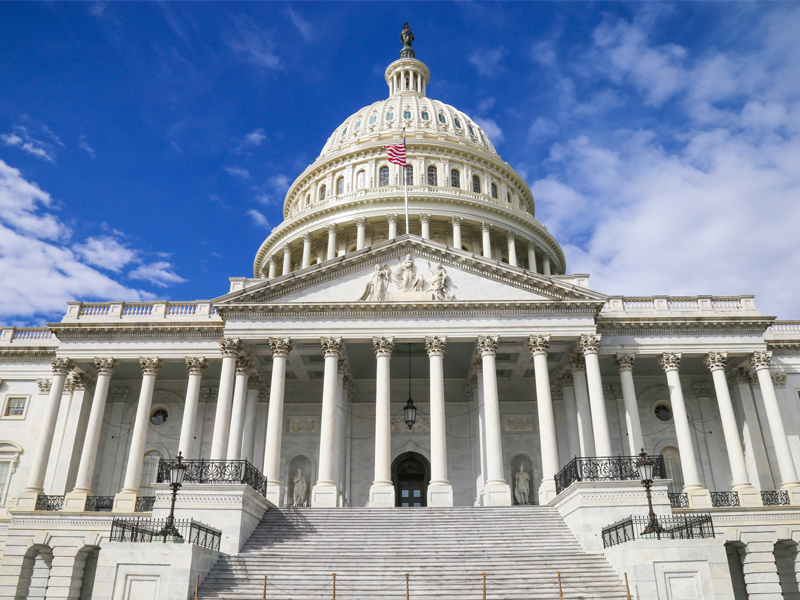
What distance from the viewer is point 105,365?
36250 millimetres

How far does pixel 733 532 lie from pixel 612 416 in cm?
1000

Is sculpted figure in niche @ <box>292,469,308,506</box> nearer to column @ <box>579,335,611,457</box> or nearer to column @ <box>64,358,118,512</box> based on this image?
column @ <box>64,358,118,512</box>

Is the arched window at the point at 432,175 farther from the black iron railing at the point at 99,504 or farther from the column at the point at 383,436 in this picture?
the black iron railing at the point at 99,504

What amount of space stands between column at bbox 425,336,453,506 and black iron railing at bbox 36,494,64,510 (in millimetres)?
19072

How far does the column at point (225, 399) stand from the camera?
31.8 meters

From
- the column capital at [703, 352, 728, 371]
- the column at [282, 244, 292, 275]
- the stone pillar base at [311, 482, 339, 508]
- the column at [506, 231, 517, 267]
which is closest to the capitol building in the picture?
the stone pillar base at [311, 482, 339, 508]

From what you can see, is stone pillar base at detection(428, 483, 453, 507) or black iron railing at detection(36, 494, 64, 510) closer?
stone pillar base at detection(428, 483, 453, 507)

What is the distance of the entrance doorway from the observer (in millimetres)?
41344

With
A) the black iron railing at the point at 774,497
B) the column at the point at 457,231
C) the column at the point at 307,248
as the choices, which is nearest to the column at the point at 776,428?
the black iron railing at the point at 774,497

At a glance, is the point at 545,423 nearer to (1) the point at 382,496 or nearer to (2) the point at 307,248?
(1) the point at 382,496

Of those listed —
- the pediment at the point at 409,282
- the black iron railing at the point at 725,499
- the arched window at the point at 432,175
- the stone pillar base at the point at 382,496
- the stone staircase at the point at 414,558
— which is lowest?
the stone staircase at the point at 414,558

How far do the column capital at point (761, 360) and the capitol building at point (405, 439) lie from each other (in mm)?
142

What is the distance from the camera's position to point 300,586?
2105cm

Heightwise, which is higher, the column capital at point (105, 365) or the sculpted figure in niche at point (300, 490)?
the column capital at point (105, 365)
